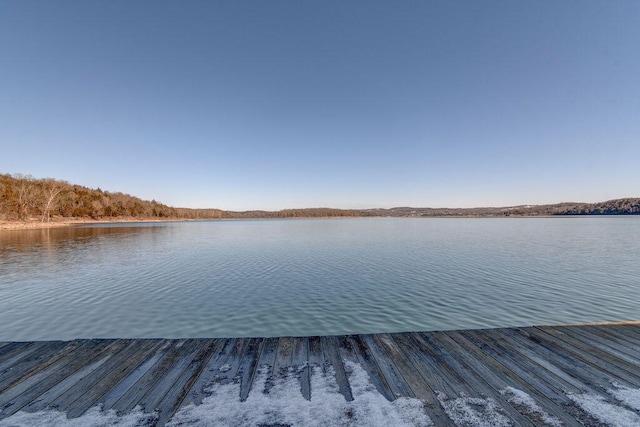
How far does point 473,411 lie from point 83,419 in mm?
4078

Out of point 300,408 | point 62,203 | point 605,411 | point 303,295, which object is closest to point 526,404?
point 605,411

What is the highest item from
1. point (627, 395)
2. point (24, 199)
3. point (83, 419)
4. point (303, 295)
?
point (24, 199)

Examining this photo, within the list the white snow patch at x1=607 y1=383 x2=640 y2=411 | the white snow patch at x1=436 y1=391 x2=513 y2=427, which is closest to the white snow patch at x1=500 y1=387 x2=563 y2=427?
the white snow patch at x1=436 y1=391 x2=513 y2=427

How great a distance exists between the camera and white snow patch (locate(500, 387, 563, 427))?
104 inches

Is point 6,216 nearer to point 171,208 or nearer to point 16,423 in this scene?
point 171,208

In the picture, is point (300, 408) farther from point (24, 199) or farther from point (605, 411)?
point (24, 199)

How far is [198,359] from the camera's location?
3895 millimetres

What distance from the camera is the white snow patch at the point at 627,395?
2.88 m

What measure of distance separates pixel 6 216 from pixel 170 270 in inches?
3235

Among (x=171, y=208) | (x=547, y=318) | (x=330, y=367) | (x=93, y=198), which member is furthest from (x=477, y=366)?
(x=171, y=208)

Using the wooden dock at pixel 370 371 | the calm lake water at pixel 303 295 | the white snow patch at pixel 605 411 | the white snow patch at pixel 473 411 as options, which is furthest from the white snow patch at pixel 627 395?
the calm lake water at pixel 303 295

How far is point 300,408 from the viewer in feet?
9.34

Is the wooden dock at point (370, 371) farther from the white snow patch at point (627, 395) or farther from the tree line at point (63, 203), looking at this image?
the tree line at point (63, 203)

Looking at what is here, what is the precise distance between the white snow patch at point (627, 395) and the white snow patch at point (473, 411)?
145 centimetres
